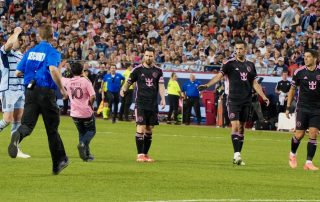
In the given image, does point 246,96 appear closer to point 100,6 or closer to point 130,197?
point 130,197

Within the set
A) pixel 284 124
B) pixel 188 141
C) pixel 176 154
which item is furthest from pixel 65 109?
pixel 176 154

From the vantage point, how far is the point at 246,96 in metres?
20.2

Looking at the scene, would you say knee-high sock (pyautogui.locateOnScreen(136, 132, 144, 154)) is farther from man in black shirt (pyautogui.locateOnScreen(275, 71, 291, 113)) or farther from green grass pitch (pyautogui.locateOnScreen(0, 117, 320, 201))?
man in black shirt (pyautogui.locateOnScreen(275, 71, 291, 113))

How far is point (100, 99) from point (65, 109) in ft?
6.20

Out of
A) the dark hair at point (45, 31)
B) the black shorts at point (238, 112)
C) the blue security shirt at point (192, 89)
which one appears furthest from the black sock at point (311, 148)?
the blue security shirt at point (192, 89)

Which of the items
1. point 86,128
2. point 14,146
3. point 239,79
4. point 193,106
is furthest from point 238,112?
point 193,106

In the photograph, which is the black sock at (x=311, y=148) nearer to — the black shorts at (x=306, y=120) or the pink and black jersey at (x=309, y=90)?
the black shorts at (x=306, y=120)

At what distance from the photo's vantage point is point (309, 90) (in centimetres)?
1888

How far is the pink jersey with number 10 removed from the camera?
64.2 feet

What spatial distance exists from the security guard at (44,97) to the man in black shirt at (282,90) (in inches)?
771

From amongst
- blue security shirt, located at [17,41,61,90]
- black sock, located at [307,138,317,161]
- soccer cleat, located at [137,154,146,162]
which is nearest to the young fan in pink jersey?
soccer cleat, located at [137,154,146,162]

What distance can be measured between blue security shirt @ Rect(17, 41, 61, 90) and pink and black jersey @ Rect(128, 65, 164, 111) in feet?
14.4

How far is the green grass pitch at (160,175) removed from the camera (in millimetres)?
14039

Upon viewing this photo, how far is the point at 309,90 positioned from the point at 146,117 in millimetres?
3340
